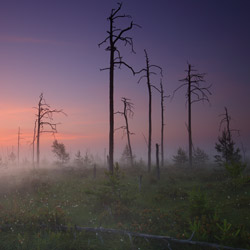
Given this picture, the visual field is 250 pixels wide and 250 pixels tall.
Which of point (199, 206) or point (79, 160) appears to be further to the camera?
point (79, 160)

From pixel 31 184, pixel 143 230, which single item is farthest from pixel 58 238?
pixel 31 184

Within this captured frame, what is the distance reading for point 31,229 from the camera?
343 inches

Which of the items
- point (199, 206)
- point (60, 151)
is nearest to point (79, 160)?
point (60, 151)

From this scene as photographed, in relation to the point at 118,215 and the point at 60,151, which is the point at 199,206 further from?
the point at 60,151

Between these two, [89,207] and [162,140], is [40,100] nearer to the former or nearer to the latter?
[162,140]

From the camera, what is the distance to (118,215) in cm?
1023

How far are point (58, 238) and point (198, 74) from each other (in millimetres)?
24879

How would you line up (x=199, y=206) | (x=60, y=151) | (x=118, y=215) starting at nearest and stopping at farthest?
(x=199, y=206) < (x=118, y=215) < (x=60, y=151)

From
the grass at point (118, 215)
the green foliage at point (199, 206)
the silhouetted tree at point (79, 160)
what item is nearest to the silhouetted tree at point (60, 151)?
the silhouetted tree at point (79, 160)

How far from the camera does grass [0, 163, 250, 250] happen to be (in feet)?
24.1

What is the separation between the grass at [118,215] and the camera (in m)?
7.35

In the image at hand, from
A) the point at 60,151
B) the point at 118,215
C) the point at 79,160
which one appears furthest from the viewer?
Result: the point at 79,160

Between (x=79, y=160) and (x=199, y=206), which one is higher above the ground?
(x=199, y=206)

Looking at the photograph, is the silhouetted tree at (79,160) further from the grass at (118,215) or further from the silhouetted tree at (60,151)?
the grass at (118,215)
